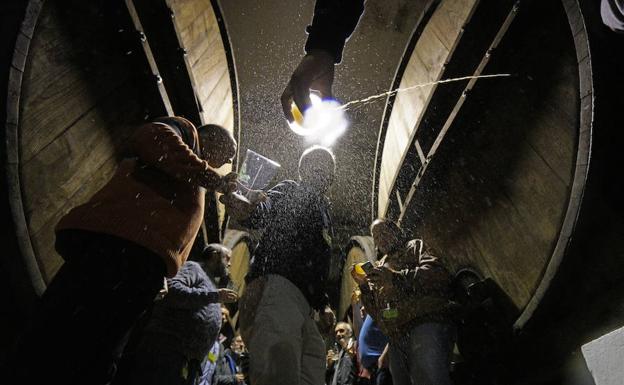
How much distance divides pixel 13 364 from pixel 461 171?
300cm

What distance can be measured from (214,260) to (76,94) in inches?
87.4

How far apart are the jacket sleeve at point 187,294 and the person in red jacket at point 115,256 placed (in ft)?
4.14

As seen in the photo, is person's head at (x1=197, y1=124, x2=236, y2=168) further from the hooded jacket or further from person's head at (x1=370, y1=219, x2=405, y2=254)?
person's head at (x1=370, y1=219, x2=405, y2=254)

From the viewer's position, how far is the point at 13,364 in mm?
1277

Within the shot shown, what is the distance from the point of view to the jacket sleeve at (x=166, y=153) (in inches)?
73.2

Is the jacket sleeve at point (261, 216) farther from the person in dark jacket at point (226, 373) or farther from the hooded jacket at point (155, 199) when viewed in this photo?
the person in dark jacket at point (226, 373)

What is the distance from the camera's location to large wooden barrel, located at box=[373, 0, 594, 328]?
173cm

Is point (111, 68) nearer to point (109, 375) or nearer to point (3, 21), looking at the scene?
point (3, 21)

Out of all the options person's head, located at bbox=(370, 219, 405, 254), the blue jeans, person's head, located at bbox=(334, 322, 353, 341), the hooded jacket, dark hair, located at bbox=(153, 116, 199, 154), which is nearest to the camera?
the hooded jacket

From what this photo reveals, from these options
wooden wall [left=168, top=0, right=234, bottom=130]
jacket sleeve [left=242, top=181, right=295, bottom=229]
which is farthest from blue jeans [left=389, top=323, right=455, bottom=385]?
Result: wooden wall [left=168, top=0, right=234, bottom=130]

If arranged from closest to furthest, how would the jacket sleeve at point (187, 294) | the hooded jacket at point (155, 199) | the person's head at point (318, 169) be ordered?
the hooded jacket at point (155, 199)
the jacket sleeve at point (187, 294)
the person's head at point (318, 169)

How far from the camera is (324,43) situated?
1.54m

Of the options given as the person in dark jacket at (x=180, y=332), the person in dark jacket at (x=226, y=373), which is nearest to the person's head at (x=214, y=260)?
the person in dark jacket at (x=180, y=332)

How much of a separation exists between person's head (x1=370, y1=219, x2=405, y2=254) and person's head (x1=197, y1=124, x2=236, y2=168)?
178cm
